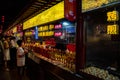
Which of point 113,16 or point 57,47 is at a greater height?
point 113,16

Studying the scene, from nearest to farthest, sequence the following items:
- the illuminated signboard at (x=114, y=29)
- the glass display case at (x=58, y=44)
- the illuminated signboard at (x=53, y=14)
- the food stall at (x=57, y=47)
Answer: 1. the illuminated signboard at (x=114, y=29)
2. the food stall at (x=57, y=47)
3. the glass display case at (x=58, y=44)
4. the illuminated signboard at (x=53, y=14)

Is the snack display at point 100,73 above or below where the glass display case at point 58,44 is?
below

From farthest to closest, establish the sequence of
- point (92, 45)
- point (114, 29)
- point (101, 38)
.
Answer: point (92, 45), point (101, 38), point (114, 29)

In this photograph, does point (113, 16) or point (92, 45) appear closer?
point (113, 16)

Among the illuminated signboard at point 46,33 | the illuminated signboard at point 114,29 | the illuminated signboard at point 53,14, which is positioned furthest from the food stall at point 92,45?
the illuminated signboard at point 46,33

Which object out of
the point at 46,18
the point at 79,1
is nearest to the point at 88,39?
the point at 79,1

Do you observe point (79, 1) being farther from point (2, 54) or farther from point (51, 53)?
point (2, 54)

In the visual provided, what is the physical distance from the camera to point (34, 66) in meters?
9.29

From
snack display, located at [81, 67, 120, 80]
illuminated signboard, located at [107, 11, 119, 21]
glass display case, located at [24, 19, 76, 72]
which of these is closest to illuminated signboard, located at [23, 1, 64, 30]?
glass display case, located at [24, 19, 76, 72]

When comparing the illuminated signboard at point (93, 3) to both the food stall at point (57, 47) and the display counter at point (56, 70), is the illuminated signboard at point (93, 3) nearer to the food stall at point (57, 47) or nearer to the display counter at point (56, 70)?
the food stall at point (57, 47)

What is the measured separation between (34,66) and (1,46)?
195 inches

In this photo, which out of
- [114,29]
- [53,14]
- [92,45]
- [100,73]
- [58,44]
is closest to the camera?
[114,29]

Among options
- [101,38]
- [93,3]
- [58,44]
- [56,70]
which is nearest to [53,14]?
[58,44]

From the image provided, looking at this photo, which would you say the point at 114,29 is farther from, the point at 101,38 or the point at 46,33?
the point at 46,33
